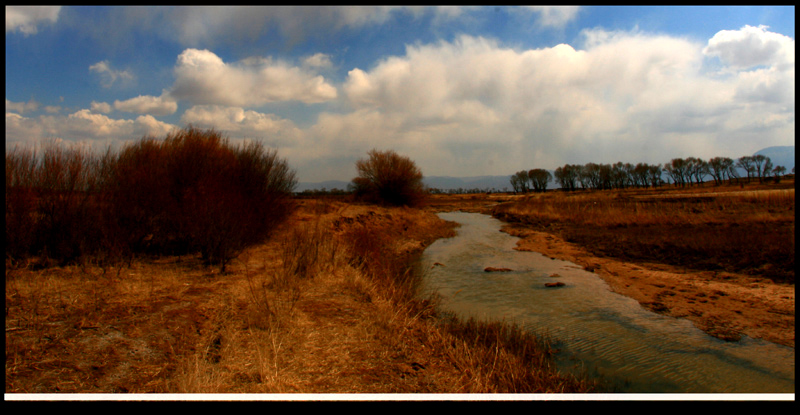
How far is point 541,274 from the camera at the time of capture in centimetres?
1395

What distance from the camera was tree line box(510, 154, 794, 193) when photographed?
8338cm

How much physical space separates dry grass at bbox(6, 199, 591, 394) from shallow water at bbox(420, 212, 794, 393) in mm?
1177

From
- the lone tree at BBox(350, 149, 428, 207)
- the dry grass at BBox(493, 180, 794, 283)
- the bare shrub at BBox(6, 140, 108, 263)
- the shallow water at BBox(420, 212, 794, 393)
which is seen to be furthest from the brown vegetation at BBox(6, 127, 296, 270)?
the lone tree at BBox(350, 149, 428, 207)

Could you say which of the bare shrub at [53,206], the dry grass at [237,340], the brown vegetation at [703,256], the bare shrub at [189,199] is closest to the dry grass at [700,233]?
the brown vegetation at [703,256]

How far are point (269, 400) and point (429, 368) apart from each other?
2.85 meters

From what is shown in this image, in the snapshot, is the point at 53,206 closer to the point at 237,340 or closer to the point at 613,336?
the point at 237,340

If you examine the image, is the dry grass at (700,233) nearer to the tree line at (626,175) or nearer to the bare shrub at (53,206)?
the bare shrub at (53,206)

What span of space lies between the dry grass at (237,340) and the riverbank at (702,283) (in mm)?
4814

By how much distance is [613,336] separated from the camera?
7.86 m

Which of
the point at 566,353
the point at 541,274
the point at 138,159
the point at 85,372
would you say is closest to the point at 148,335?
the point at 85,372

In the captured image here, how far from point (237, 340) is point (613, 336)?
→ 731 centimetres

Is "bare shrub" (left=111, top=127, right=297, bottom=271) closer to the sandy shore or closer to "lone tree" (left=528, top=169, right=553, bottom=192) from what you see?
the sandy shore

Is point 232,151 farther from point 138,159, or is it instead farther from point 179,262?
point 179,262

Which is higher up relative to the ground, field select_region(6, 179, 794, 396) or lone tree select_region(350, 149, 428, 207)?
lone tree select_region(350, 149, 428, 207)
